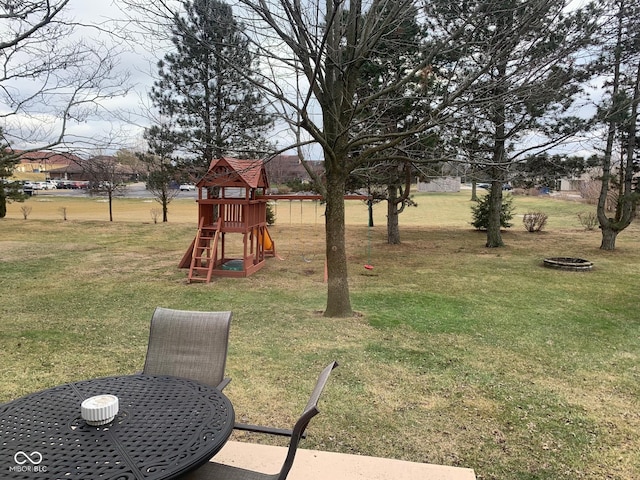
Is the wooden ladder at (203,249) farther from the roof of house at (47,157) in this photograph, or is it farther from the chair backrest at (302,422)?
the chair backrest at (302,422)

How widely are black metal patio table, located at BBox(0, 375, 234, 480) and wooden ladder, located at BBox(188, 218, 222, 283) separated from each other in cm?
649

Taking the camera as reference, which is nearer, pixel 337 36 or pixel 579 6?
pixel 579 6

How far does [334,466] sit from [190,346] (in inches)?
42.4

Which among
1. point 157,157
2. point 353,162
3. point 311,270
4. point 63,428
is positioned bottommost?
point 311,270

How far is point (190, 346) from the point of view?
102 inches

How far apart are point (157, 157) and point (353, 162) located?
13933mm

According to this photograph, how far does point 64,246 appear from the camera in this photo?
1255cm

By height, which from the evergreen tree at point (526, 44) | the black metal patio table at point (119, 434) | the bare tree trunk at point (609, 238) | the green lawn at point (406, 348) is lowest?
the green lawn at point (406, 348)

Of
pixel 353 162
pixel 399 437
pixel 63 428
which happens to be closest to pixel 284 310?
pixel 353 162

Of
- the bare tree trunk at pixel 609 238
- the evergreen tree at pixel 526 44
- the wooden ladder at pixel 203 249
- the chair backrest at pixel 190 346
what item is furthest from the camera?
the bare tree trunk at pixel 609 238

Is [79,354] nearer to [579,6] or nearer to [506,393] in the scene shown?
[506,393]

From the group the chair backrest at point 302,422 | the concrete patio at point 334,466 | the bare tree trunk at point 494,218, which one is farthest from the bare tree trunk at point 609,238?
the chair backrest at point 302,422

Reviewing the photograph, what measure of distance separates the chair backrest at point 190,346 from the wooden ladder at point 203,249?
5.79 m

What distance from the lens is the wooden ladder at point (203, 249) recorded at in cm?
845
